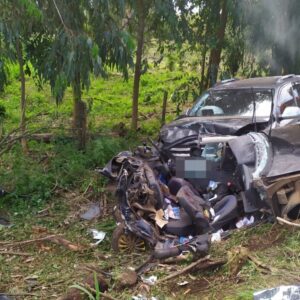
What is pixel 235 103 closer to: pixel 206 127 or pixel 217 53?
pixel 206 127

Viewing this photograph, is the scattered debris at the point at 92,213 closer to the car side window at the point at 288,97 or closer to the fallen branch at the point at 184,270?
the fallen branch at the point at 184,270

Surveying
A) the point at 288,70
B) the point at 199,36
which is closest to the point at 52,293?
the point at 199,36

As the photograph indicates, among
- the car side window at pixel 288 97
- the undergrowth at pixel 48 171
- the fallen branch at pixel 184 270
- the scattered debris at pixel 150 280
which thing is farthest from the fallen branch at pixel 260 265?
the undergrowth at pixel 48 171

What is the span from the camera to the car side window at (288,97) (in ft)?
20.7

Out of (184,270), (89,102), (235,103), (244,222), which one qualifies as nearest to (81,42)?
(235,103)

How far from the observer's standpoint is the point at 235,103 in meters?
6.61

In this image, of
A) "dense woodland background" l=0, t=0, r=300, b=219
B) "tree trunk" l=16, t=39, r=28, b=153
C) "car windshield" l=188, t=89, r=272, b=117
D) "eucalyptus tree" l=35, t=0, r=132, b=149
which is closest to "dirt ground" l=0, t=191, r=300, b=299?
"dense woodland background" l=0, t=0, r=300, b=219

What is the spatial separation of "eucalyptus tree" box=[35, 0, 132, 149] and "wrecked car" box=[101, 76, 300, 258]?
119 cm

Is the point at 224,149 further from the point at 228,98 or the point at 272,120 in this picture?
the point at 228,98

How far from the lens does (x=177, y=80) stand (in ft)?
53.3

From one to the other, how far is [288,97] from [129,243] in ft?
11.1

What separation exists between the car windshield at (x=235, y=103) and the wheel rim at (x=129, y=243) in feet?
8.40

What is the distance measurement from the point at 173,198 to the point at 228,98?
236 cm

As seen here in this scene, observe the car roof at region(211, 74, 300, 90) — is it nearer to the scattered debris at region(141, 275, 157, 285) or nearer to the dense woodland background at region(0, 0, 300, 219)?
the dense woodland background at region(0, 0, 300, 219)
